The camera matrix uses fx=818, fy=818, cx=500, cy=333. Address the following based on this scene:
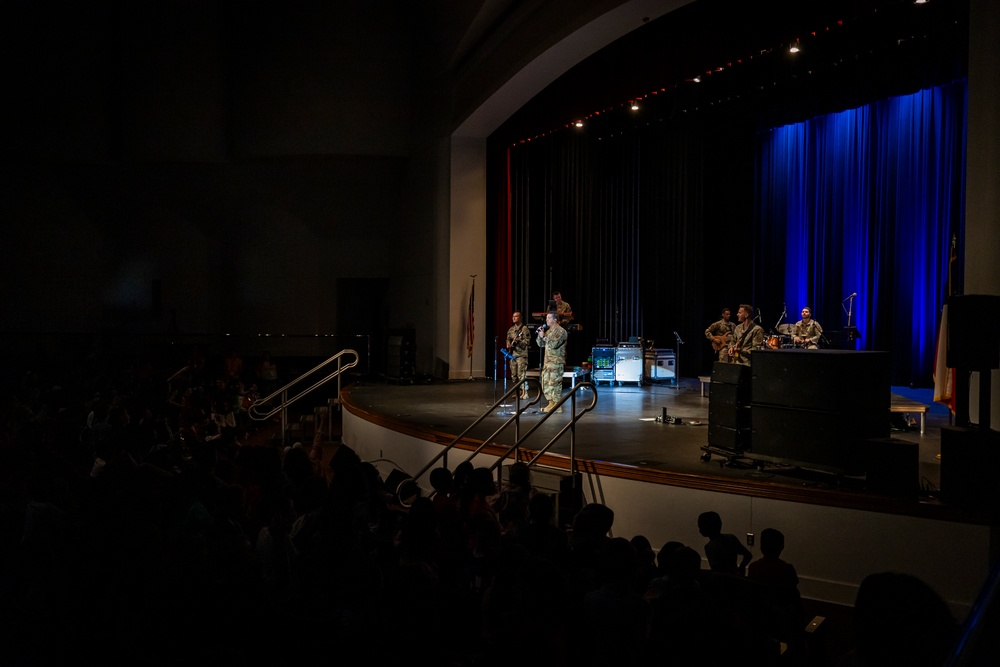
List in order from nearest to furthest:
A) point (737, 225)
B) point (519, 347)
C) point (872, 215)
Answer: point (519, 347) → point (872, 215) → point (737, 225)

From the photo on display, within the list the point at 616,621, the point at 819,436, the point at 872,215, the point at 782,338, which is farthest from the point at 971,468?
the point at 872,215

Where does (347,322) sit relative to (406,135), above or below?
below

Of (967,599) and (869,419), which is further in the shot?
(869,419)

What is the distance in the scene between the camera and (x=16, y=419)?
292 inches

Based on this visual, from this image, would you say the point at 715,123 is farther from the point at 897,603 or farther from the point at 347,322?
the point at 897,603

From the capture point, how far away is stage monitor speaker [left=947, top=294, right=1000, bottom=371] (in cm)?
551

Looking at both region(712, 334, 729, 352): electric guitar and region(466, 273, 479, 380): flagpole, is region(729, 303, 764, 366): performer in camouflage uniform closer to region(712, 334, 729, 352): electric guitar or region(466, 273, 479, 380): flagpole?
region(712, 334, 729, 352): electric guitar

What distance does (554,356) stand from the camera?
36.7 ft

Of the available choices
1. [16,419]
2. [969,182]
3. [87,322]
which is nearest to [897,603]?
[969,182]

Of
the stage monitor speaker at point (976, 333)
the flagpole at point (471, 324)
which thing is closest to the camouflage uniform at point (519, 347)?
the flagpole at point (471, 324)

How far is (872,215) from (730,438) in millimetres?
8385

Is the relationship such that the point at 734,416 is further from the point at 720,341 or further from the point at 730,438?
the point at 720,341

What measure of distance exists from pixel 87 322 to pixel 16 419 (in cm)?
1201

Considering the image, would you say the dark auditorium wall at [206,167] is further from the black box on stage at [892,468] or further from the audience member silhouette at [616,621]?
the audience member silhouette at [616,621]
